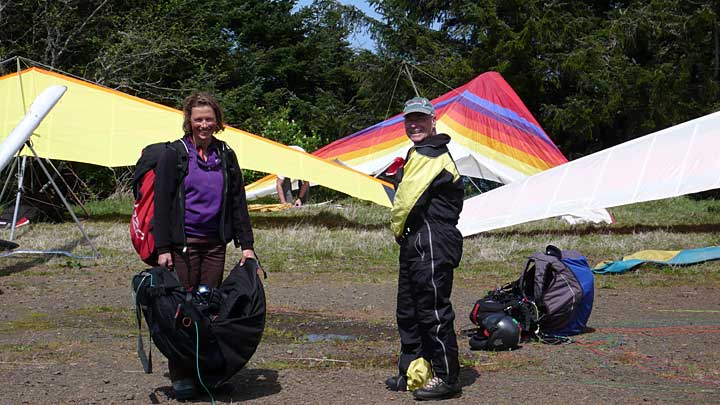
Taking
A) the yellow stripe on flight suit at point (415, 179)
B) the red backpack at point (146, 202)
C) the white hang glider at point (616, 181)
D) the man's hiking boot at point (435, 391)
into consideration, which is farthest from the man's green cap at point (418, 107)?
the white hang glider at point (616, 181)

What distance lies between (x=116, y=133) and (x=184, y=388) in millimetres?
8296

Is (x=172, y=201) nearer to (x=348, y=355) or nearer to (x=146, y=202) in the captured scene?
(x=146, y=202)

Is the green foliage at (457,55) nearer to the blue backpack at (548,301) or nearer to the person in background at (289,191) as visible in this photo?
the person in background at (289,191)

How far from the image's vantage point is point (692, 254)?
9258 mm

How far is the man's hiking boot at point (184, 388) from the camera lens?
4.35 meters

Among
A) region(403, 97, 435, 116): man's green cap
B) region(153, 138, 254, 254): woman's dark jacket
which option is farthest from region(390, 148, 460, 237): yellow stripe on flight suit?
region(153, 138, 254, 254): woman's dark jacket

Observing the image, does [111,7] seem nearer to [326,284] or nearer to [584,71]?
[584,71]

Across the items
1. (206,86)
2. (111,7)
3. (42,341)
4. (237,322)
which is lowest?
(42,341)

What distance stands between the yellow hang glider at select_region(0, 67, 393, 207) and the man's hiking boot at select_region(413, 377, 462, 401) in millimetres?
7548

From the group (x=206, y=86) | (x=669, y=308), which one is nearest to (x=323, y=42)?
(x=206, y=86)

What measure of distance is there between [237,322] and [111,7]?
18.9 m

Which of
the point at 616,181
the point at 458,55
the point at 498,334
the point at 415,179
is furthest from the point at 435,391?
the point at 458,55

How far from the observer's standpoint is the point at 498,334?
547 cm

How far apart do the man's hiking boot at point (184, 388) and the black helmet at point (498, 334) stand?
1.91 metres
